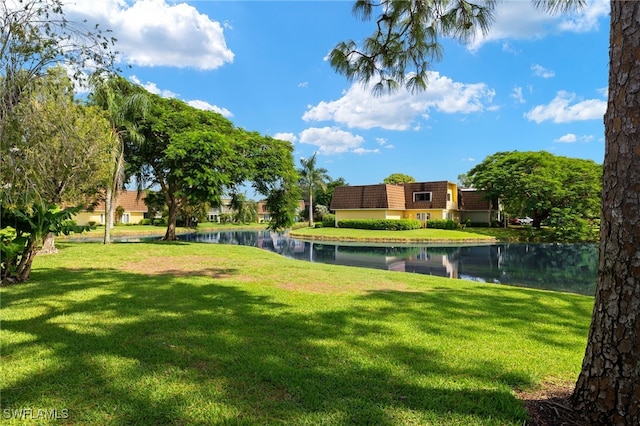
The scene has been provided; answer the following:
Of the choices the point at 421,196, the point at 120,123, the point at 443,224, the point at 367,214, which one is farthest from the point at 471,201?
the point at 120,123

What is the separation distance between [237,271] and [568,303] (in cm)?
687

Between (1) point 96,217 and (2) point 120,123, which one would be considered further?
(1) point 96,217

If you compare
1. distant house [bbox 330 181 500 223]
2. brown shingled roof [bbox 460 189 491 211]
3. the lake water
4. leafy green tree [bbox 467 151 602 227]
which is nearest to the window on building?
distant house [bbox 330 181 500 223]

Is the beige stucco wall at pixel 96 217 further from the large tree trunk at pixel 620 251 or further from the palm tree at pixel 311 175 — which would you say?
the large tree trunk at pixel 620 251

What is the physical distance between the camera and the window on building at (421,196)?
3716 cm

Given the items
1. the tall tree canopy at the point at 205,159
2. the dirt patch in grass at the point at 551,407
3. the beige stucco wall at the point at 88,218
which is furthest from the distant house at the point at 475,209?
the beige stucco wall at the point at 88,218

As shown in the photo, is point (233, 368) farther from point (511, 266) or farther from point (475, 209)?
point (475, 209)

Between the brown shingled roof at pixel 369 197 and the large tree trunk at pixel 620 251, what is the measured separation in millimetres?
33552

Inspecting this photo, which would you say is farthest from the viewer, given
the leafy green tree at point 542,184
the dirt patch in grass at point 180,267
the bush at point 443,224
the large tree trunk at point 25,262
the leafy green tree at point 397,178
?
the leafy green tree at point 397,178

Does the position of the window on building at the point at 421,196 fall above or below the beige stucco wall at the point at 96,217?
above

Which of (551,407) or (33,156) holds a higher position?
(33,156)

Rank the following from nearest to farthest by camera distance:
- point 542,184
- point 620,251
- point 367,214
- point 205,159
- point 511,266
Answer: point 620,251, point 205,159, point 511,266, point 542,184, point 367,214

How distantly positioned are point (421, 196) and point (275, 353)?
119 feet

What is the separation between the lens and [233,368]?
294 centimetres
